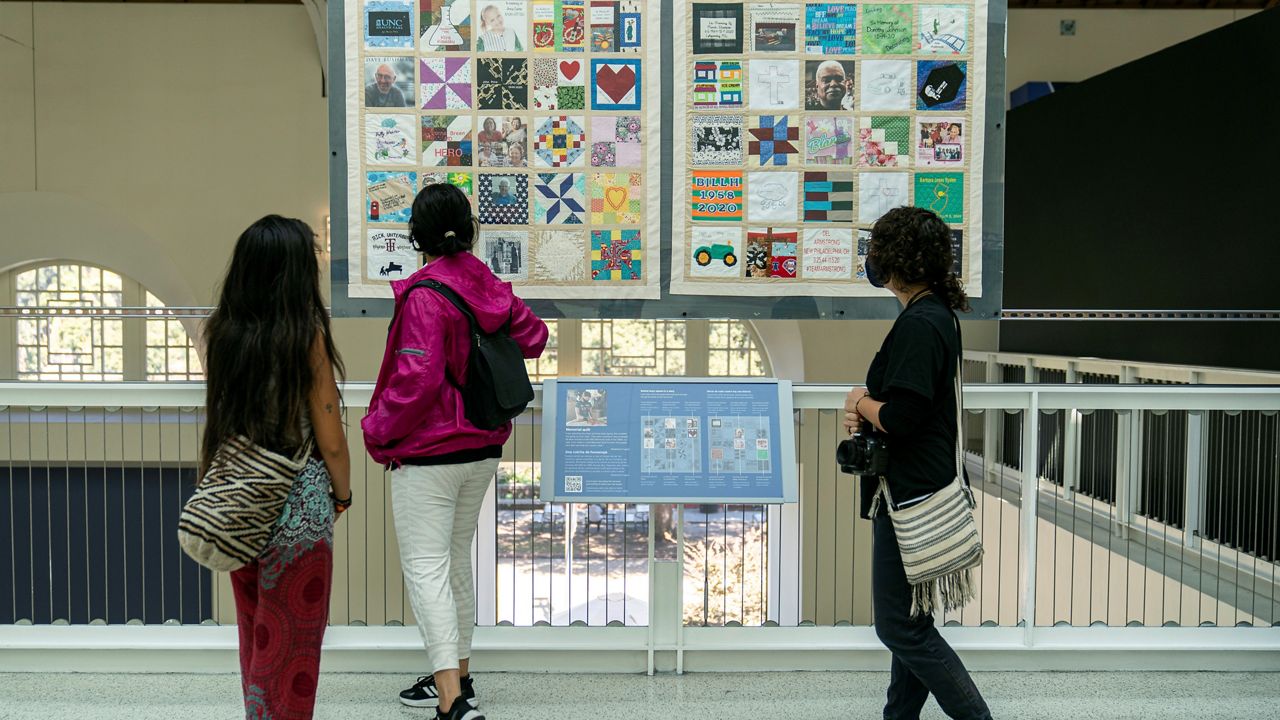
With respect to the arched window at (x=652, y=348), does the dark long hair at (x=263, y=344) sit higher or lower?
higher

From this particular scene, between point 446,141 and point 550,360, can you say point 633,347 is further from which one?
point 446,141

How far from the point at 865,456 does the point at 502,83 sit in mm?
1970

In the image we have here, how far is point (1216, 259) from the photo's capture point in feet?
22.7

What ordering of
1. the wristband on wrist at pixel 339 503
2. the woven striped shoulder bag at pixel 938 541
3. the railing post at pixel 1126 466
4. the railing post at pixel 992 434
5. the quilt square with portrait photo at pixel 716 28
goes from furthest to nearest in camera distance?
the railing post at pixel 992 434
the railing post at pixel 1126 466
the quilt square with portrait photo at pixel 716 28
the woven striped shoulder bag at pixel 938 541
the wristband on wrist at pixel 339 503

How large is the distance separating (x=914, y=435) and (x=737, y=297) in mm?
1347

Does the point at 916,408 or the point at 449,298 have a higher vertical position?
the point at 449,298

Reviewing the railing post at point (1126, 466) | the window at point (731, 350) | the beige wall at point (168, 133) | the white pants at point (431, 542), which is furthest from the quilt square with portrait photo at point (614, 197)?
the window at point (731, 350)

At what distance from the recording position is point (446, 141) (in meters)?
3.59

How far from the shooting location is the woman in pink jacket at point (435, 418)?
104 inches

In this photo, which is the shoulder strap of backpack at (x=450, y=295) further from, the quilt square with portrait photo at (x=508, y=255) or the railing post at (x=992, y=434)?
the railing post at (x=992, y=434)

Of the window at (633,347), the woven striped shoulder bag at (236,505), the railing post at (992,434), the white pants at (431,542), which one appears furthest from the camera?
the window at (633,347)

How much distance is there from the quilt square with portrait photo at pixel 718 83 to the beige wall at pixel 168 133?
8.11m

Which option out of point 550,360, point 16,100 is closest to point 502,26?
point 550,360

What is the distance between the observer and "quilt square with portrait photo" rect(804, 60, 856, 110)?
3.61 m
